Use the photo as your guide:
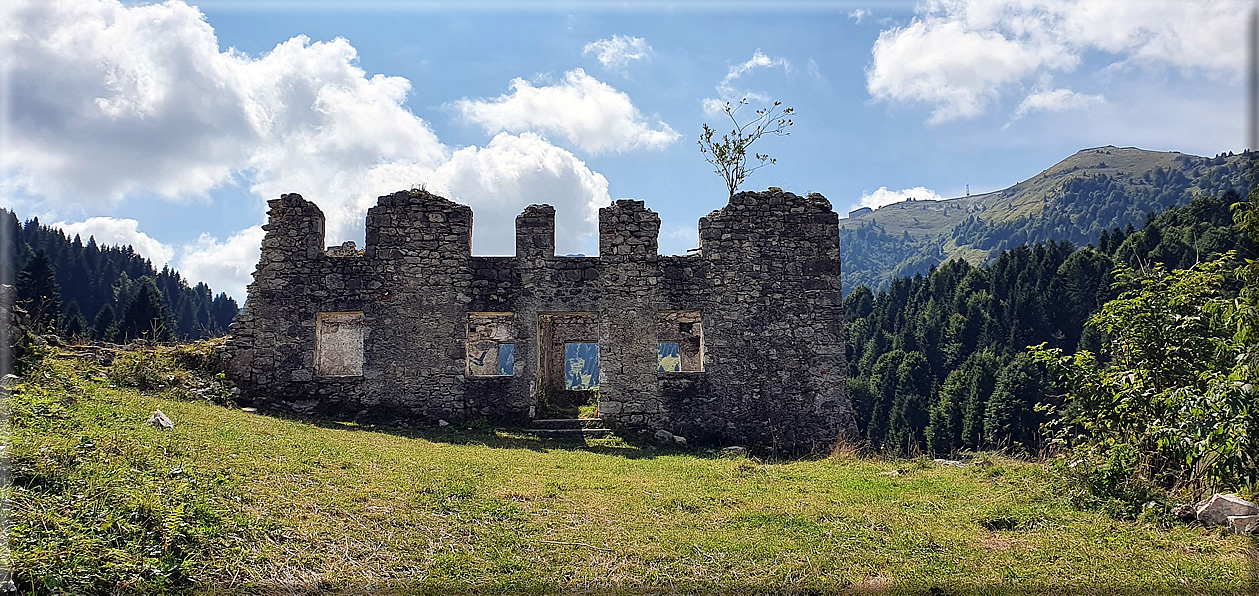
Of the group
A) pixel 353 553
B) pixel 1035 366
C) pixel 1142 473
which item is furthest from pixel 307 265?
pixel 1035 366

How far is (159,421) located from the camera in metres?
9.45

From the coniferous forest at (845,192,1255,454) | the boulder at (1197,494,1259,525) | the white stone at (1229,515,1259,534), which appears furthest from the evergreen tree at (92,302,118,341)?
the coniferous forest at (845,192,1255,454)

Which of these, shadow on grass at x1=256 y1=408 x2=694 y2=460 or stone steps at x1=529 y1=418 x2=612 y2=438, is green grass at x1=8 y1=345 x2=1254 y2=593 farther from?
stone steps at x1=529 y1=418 x2=612 y2=438

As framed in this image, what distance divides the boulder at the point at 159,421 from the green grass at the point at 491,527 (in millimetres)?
293

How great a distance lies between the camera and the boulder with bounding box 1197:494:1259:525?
7.29m

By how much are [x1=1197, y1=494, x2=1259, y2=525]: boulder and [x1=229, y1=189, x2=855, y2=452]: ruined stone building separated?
7764 millimetres

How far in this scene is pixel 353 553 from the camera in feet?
21.0

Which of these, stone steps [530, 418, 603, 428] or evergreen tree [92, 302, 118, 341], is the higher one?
evergreen tree [92, 302, 118, 341]

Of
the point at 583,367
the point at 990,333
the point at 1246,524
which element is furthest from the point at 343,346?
the point at 583,367

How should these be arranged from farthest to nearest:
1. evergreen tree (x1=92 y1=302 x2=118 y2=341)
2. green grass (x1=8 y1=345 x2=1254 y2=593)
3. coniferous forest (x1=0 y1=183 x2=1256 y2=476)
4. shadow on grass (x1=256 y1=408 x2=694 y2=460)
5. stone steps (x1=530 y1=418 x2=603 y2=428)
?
coniferous forest (x1=0 y1=183 x2=1256 y2=476) → evergreen tree (x1=92 y1=302 x2=118 y2=341) → stone steps (x1=530 y1=418 x2=603 y2=428) → shadow on grass (x1=256 y1=408 x2=694 y2=460) → green grass (x1=8 y1=345 x2=1254 y2=593)

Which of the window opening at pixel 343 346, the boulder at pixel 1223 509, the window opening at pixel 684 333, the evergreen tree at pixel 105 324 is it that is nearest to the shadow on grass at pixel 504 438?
the window opening at pixel 684 333

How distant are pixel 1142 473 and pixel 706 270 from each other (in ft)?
28.0

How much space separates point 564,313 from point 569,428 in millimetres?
2366

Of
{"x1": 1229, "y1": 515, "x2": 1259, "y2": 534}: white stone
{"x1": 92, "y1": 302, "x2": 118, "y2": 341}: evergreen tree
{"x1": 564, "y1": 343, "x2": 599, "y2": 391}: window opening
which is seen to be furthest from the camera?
{"x1": 564, "y1": 343, "x2": 599, "y2": 391}: window opening
